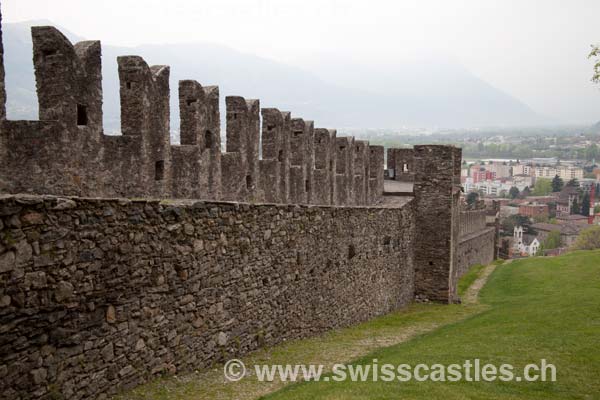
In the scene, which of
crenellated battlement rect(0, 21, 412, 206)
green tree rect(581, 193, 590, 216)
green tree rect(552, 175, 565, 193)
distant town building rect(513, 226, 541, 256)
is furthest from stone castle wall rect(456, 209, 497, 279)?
green tree rect(552, 175, 565, 193)

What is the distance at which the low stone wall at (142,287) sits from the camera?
6703 millimetres

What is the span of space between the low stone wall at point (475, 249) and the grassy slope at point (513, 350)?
16774mm

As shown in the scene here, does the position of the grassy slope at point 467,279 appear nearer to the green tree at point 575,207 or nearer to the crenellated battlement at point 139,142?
the crenellated battlement at point 139,142

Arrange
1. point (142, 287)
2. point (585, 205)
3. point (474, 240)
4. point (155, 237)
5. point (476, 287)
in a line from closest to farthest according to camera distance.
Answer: point (142, 287) < point (155, 237) < point (476, 287) < point (474, 240) < point (585, 205)

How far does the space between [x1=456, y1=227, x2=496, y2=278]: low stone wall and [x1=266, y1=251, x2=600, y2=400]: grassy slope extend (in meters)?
16.8

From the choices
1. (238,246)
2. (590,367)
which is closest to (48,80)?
(238,246)

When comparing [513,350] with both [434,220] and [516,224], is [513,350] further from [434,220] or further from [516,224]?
[516,224]

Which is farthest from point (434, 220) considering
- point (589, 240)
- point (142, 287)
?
point (589, 240)

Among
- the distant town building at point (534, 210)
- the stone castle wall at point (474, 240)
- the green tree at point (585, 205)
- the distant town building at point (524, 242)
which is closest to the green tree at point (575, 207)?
the green tree at point (585, 205)

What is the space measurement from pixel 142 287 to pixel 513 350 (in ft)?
24.3

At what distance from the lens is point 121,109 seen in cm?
1212

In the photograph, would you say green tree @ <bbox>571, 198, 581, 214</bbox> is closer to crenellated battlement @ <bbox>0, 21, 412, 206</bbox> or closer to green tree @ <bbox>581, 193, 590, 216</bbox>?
green tree @ <bbox>581, 193, 590, 216</bbox>

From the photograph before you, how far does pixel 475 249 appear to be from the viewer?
1997 inches

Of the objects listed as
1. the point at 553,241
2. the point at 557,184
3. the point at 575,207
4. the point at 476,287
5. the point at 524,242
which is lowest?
the point at 524,242
